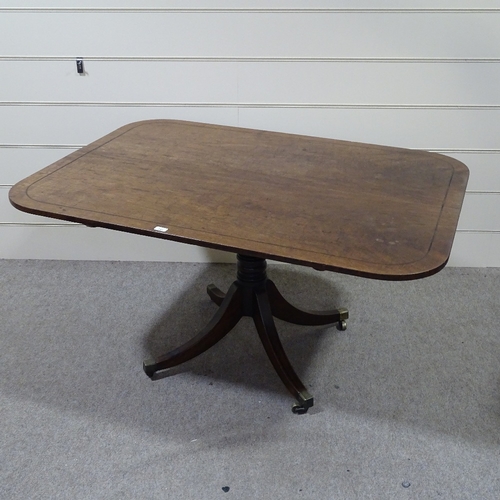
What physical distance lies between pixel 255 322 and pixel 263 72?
3.10ft

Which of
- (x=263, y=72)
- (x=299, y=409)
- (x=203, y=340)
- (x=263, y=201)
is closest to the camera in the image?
(x=263, y=201)

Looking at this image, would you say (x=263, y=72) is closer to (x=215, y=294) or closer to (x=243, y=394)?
(x=215, y=294)

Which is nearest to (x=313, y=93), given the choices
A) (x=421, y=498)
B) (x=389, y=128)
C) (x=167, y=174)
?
(x=389, y=128)

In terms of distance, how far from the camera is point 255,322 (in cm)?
188

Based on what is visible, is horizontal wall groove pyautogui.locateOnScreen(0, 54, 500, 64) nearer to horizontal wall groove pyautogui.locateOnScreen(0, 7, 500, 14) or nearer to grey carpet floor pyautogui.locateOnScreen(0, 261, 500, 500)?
horizontal wall groove pyautogui.locateOnScreen(0, 7, 500, 14)

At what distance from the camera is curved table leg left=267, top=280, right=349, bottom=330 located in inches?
76.2

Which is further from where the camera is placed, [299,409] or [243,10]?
[243,10]

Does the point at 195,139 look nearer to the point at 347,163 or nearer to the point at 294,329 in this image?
the point at 347,163

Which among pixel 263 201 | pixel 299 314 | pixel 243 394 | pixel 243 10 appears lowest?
pixel 243 394

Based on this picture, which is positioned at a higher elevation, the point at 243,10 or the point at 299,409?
the point at 243,10

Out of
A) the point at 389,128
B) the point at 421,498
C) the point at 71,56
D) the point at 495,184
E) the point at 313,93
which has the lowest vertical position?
the point at 421,498

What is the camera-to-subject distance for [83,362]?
1.95 meters

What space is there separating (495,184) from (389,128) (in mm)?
505

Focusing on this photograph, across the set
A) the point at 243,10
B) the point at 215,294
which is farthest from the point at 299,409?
the point at 243,10
